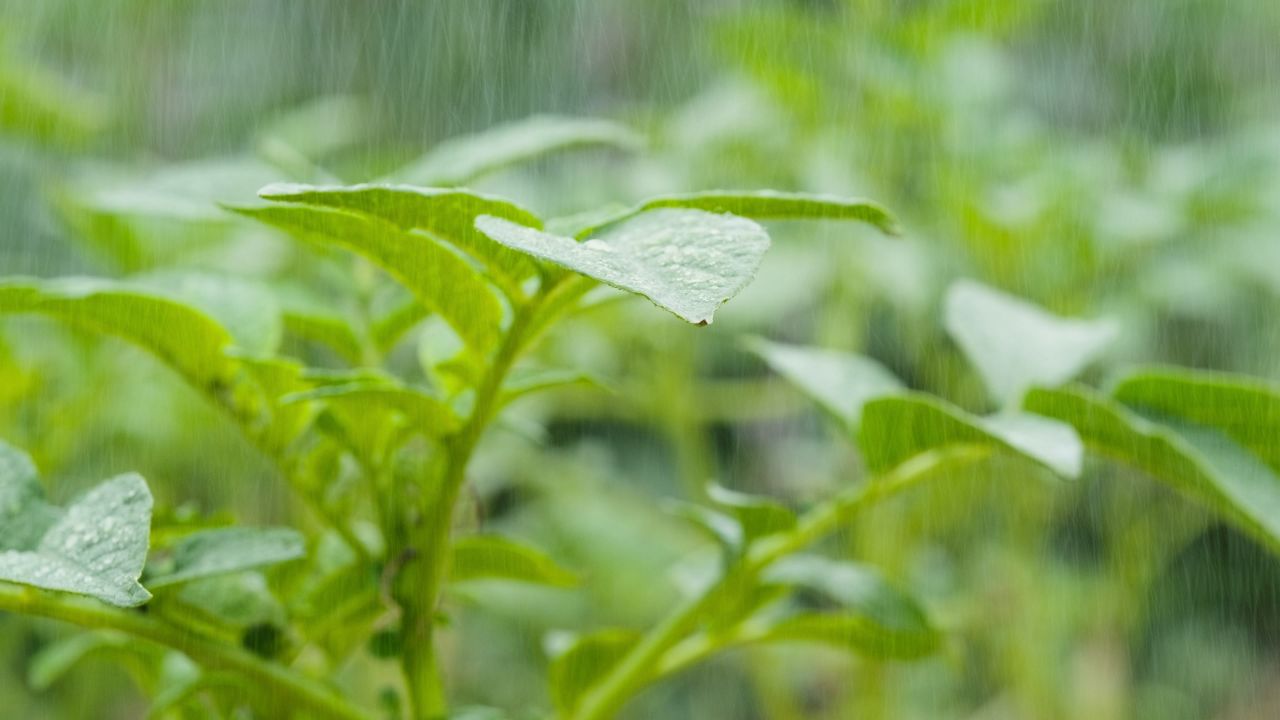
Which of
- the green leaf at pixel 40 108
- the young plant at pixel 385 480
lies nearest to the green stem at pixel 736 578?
the young plant at pixel 385 480

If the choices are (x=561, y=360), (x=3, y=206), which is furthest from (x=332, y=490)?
(x=3, y=206)

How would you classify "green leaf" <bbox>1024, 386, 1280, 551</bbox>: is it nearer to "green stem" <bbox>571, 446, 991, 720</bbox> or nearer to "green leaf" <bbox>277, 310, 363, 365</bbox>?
"green stem" <bbox>571, 446, 991, 720</bbox>

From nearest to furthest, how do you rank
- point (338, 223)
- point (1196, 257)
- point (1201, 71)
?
point (338, 223) → point (1196, 257) → point (1201, 71)

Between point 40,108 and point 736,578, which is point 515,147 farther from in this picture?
A: point 40,108

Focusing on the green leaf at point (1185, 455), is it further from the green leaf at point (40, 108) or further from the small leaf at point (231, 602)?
the green leaf at point (40, 108)

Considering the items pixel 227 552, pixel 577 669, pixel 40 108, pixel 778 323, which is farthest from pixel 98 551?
pixel 778 323

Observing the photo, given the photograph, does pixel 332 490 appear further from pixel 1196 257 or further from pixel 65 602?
pixel 1196 257

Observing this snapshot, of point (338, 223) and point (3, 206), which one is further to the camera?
point (3, 206)
